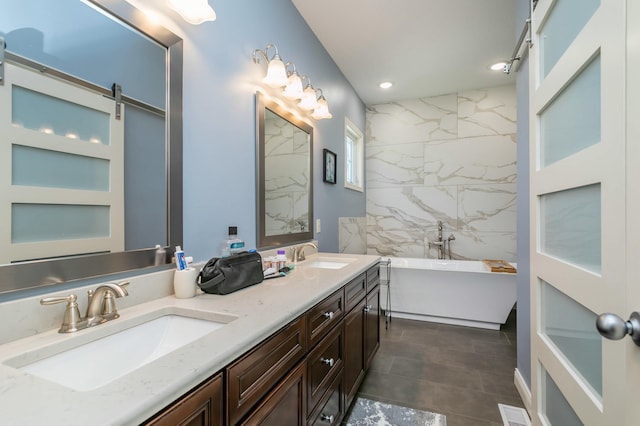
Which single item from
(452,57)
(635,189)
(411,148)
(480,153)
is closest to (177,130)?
(635,189)

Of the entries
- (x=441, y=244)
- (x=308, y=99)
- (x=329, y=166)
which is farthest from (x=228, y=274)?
(x=441, y=244)

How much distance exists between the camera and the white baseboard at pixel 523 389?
1.82m

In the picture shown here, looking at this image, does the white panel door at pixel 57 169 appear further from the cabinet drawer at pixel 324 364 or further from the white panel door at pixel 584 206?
the white panel door at pixel 584 206

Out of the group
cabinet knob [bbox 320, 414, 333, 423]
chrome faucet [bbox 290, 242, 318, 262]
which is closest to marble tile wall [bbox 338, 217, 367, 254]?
chrome faucet [bbox 290, 242, 318, 262]

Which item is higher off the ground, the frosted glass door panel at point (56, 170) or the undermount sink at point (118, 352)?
the frosted glass door panel at point (56, 170)

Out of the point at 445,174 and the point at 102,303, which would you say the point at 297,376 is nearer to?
the point at 102,303

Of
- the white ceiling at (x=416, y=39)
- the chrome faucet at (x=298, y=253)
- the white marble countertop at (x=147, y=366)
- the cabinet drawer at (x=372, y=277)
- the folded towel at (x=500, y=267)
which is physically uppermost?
the white ceiling at (x=416, y=39)

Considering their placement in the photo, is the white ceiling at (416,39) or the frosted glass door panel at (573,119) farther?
the white ceiling at (416,39)

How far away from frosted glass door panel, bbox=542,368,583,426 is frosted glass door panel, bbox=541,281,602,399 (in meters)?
0.16

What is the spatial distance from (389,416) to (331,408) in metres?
0.57

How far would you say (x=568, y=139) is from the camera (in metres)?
0.98

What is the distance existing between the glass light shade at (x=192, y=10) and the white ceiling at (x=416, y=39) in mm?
1281

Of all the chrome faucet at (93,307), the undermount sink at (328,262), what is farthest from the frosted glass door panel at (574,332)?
the chrome faucet at (93,307)

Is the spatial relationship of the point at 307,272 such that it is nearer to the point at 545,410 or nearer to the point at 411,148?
the point at 545,410
